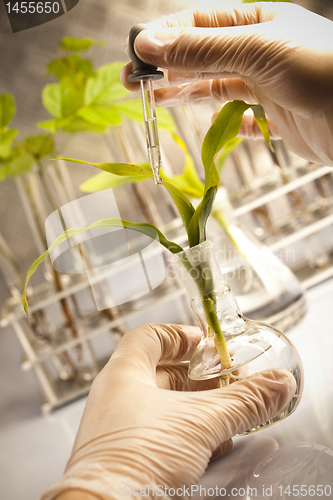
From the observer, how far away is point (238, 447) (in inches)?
15.7

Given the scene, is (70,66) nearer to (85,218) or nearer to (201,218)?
(85,218)

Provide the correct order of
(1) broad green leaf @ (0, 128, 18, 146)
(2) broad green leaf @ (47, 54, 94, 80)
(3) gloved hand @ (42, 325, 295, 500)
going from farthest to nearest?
(2) broad green leaf @ (47, 54, 94, 80) → (1) broad green leaf @ (0, 128, 18, 146) → (3) gloved hand @ (42, 325, 295, 500)

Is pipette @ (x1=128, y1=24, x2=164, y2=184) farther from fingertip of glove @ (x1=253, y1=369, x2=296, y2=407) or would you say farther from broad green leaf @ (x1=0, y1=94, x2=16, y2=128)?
broad green leaf @ (x1=0, y1=94, x2=16, y2=128)

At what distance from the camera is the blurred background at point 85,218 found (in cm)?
70

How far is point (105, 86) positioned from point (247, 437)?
2.03 feet

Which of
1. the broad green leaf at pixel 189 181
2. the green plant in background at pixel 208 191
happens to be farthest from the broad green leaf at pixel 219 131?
the broad green leaf at pixel 189 181

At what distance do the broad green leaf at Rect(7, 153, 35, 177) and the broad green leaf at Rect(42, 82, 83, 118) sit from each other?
10 centimetres

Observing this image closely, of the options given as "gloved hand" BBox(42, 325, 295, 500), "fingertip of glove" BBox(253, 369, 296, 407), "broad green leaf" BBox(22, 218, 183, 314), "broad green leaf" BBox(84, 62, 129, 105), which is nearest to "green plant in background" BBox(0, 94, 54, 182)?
"broad green leaf" BBox(84, 62, 129, 105)

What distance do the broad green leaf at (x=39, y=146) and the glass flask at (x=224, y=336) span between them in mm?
474

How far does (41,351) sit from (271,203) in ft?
2.30

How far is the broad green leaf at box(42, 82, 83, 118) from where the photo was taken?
687 mm

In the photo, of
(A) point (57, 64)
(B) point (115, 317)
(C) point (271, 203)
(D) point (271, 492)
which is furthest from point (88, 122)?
(D) point (271, 492)

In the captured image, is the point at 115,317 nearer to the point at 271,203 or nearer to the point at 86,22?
the point at 271,203

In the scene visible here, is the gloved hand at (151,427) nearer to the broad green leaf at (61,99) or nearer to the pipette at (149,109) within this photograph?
the pipette at (149,109)
